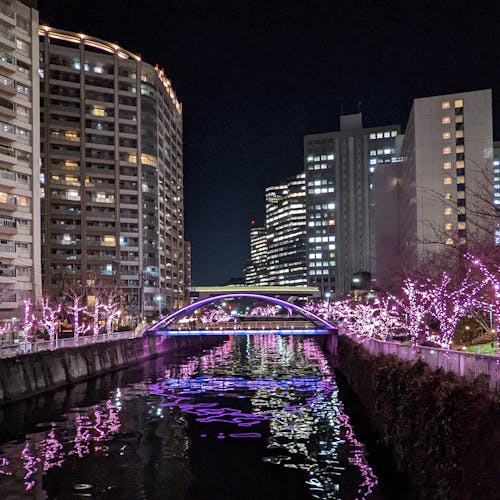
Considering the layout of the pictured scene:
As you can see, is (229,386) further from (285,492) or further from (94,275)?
(94,275)

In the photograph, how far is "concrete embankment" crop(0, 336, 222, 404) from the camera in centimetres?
3650

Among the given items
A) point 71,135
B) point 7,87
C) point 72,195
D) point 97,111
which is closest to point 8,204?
point 7,87

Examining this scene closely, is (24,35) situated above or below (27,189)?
above

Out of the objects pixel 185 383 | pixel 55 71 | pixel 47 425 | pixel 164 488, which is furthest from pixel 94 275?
pixel 164 488

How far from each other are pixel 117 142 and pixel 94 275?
27.6 meters

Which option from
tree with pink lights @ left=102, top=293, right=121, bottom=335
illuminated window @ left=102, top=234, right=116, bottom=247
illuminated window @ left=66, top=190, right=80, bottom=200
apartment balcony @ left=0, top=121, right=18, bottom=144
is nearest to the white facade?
illuminated window @ left=102, top=234, right=116, bottom=247

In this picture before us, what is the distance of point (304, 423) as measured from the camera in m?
28.9

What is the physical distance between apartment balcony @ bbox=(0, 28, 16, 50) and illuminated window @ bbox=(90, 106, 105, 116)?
1462 inches

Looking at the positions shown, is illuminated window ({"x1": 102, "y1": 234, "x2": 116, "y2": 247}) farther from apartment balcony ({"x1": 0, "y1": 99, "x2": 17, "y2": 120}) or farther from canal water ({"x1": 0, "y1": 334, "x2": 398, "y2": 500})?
canal water ({"x1": 0, "y1": 334, "x2": 398, "y2": 500})

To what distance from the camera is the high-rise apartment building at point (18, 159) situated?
6925 cm

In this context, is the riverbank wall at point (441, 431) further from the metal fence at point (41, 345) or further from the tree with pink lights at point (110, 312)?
the tree with pink lights at point (110, 312)

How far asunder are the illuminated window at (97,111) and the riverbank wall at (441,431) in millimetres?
98871

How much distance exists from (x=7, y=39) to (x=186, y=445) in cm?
6451

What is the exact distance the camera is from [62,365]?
45.0 m
